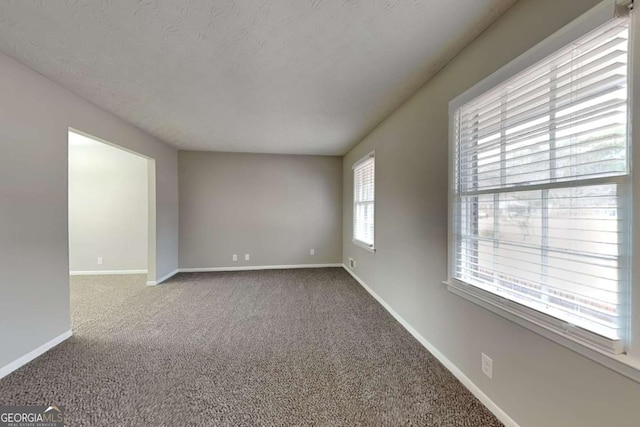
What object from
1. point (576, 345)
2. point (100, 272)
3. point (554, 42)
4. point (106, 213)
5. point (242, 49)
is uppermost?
point (242, 49)

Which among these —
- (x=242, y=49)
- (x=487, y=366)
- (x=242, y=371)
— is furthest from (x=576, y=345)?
(x=242, y=49)

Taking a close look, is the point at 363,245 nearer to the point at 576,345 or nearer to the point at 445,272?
the point at 445,272

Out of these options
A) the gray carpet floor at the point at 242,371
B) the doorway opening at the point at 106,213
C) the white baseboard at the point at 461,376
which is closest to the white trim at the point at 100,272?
the doorway opening at the point at 106,213

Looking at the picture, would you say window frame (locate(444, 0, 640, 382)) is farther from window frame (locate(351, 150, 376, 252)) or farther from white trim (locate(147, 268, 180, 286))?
white trim (locate(147, 268, 180, 286))

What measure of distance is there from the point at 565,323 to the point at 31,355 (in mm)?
3681

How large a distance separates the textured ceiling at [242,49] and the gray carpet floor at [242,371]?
7.85 feet

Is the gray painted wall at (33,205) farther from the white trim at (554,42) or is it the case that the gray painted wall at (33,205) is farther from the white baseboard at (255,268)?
the white trim at (554,42)

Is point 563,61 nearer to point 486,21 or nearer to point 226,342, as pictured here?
point 486,21

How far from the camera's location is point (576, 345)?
3.55 feet

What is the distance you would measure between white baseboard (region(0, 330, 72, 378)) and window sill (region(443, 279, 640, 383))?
136 inches

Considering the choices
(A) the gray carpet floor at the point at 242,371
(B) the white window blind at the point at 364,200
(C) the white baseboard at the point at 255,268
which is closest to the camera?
(A) the gray carpet floor at the point at 242,371

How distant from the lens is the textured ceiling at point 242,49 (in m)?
1.42

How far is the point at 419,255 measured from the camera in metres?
2.36

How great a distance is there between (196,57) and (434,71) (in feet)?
6.18
